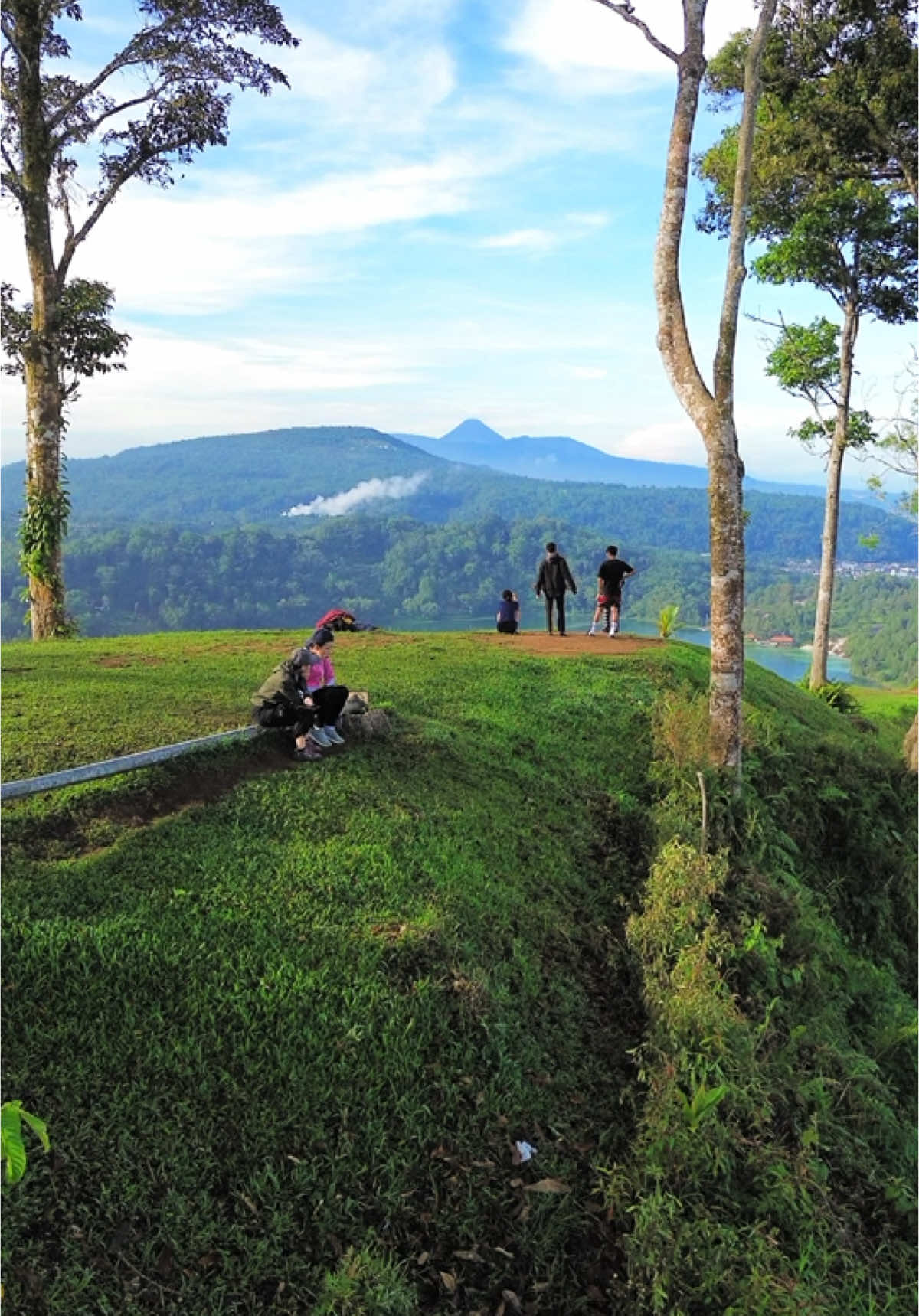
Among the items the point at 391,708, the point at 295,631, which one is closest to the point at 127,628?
the point at 295,631

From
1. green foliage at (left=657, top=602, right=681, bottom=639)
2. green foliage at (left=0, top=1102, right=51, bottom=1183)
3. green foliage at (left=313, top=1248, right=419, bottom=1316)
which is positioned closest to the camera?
green foliage at (left=0, top=1102, right=51, bottom=1183)

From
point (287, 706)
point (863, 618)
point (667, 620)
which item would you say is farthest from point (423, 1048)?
point (863, 618)

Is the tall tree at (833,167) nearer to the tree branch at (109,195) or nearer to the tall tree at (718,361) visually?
the tall tree at (718,361)

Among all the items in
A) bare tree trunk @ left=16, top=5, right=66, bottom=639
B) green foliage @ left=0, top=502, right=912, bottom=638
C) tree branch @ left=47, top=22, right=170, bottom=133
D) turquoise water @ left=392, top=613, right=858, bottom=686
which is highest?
tree branch @ left=47, top=22, right=170, bottom=133

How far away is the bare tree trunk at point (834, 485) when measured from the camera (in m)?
18.9

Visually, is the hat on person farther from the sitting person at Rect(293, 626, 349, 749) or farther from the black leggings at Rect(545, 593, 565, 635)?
the black leggings at Rect(545, 593, 565, 635)

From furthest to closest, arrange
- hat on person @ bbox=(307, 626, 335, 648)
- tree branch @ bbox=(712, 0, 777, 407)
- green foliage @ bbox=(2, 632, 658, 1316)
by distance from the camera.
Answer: tree branch @ bbox=(712, 0, 777, 407), hat on person @ bbox=(307, 626, 335, 648), green foliage @ bbox=(2, 632, 658, 1316)

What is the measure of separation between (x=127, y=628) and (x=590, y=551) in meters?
95.8

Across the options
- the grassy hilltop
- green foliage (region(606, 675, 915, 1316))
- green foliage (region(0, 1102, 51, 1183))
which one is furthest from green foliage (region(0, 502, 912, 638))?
green foliage (region(0, 1102, 51, 1183))

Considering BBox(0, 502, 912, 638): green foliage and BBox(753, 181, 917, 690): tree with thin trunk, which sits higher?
BBox(753, 181, 917, 690): tree with thin trunk

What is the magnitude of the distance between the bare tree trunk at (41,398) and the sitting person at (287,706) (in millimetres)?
9560

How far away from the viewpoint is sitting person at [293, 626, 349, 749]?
27.1 feet

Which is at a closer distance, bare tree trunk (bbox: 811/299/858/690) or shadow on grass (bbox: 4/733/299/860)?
shadow on grass (bbox: 4/733/299/860)

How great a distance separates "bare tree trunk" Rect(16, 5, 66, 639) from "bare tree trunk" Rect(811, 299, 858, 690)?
1537 centimetres
